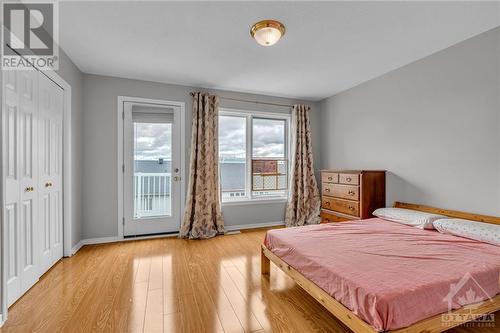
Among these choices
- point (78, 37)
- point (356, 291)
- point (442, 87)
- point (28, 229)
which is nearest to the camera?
point (356, 291)

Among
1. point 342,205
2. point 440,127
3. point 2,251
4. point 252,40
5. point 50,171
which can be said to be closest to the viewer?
point 2,251

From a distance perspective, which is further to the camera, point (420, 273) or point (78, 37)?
point (78, 37)

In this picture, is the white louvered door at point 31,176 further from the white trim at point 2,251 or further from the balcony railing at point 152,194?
the balcony railing at point 152,194

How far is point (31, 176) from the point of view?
7.32ft

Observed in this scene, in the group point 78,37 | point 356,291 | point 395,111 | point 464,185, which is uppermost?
point 78,37

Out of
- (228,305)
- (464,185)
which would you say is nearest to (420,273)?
(228,305)

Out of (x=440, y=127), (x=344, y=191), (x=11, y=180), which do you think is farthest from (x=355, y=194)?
(x=11, y=180)

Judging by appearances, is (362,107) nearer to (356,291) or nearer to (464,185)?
(464,185)

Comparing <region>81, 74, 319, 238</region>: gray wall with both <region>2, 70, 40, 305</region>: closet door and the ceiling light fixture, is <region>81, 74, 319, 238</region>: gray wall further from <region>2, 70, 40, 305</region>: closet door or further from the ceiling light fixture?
the ceiling light fixture

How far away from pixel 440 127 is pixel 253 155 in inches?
109

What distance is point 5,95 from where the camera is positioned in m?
1.83

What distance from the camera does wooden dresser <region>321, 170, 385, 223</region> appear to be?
128 inches

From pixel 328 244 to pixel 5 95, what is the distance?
289 cm

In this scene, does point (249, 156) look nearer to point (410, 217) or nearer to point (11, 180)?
point (410, 217)
